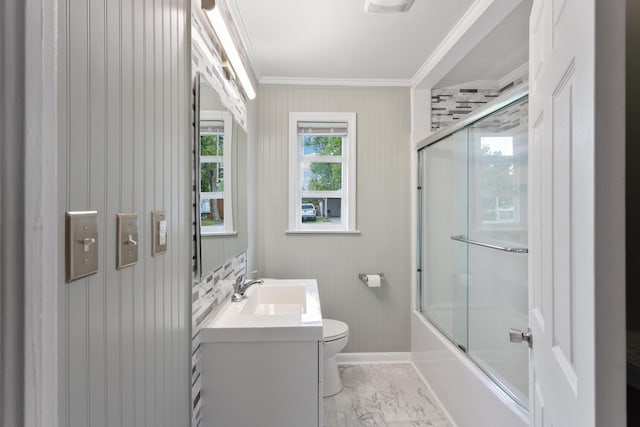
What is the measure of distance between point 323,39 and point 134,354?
80.9 inches

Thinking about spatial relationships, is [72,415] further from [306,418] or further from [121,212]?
[306,418]

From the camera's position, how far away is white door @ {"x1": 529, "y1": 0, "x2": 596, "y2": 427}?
0.46 m

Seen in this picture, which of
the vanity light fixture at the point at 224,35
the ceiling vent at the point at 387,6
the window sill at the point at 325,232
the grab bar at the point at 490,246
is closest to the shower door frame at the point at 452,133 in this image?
the grab bar at the point at 490,246

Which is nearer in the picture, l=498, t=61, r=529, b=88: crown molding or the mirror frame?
Result: the mirror frame

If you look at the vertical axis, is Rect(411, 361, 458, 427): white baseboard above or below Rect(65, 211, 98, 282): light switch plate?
below

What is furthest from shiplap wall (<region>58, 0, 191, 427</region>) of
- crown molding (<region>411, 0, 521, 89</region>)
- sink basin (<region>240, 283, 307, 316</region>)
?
crown molding (<region>411, 0, 521, 89</region>)

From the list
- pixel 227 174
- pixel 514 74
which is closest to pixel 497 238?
pixel 514 74

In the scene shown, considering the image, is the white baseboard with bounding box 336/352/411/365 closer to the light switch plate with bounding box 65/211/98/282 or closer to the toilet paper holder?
the toilet paper holder

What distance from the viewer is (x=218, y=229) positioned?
5.05 ft

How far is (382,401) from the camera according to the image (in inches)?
87.6

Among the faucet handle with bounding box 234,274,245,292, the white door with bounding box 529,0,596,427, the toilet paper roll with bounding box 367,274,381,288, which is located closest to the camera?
the white door with bounding box 529,0,596,427

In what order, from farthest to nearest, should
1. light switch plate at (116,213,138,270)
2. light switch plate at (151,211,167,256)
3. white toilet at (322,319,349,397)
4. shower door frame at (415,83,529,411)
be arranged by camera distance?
white toilet at (322,319,349,397)
shower door frame at (415,83,529,411)
light switch plate at (151,211,167,256)
light switch plate at (116,213,138,270)

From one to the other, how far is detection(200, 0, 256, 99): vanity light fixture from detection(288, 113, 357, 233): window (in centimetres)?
87

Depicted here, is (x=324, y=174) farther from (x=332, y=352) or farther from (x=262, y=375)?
(x=262, y=375)
